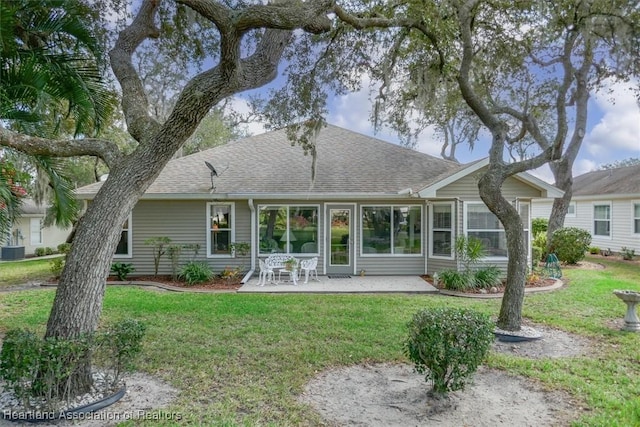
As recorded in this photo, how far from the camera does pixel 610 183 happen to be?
725 inches

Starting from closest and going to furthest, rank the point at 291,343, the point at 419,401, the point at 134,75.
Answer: the point at 419,401 < the point at 134,75 < the point at 291,343

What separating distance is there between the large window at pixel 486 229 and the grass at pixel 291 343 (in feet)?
6.29

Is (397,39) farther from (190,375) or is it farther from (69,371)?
(69,371)

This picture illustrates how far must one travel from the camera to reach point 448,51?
7.64m

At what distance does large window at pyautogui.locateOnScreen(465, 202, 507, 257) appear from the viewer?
A: 35.6 feet

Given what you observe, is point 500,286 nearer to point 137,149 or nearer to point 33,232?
point 137,149

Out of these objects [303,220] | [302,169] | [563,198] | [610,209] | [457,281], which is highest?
[302,169]

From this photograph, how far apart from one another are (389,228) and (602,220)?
12751mm

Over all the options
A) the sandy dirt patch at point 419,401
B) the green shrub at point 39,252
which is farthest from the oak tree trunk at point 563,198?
the green shrub at point 39,252

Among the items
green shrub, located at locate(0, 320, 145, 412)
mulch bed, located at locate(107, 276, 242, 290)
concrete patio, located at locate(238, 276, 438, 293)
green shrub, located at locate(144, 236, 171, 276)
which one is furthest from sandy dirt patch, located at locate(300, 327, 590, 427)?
green shrub, located at locate(144, 236, 171, 276)

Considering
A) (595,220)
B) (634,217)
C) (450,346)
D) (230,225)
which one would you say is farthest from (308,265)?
(595,220)

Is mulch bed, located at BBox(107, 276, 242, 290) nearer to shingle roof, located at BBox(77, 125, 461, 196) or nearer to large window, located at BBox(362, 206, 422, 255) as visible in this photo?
shingle roof, located at BBox(77, 125, 461, 196)

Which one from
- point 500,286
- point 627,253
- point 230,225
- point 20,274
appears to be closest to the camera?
point 500,286

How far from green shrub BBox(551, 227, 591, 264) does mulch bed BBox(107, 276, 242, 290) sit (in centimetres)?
1178
